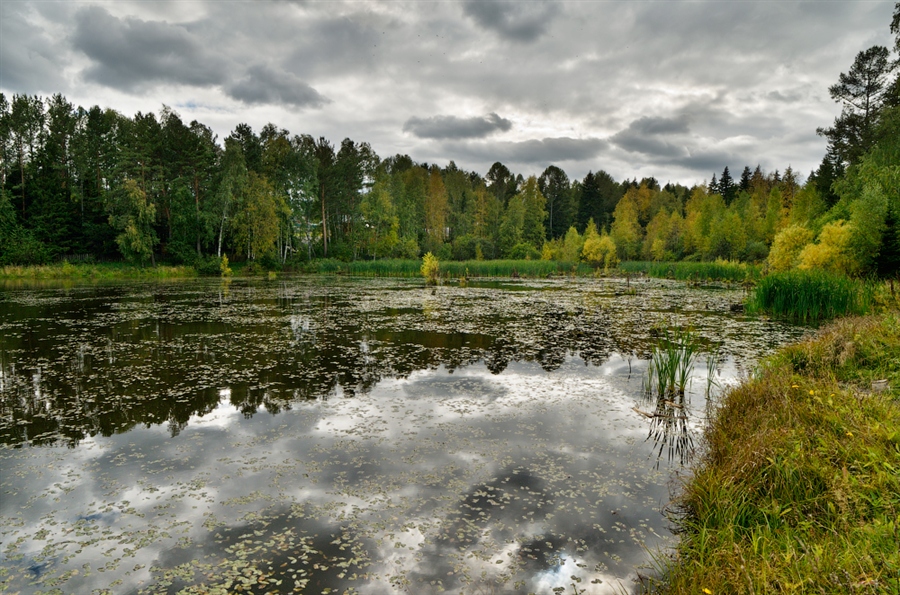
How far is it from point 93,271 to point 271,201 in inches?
539

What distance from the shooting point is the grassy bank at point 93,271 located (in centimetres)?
3164

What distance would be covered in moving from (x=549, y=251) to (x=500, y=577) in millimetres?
48971

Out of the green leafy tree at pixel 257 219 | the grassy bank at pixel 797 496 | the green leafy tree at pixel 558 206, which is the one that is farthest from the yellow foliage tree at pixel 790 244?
the green leafy tree at pixel 558 206

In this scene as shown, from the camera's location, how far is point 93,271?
1319 inches

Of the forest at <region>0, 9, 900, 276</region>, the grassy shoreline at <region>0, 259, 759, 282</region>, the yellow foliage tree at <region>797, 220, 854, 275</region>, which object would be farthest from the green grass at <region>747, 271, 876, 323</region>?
the grassy shoreline at <region>0, 259, 759, 282</region>

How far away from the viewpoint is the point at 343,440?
525 centimetres

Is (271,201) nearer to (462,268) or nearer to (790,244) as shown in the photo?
(462,268)

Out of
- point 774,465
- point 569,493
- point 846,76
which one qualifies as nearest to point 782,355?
point 774,465

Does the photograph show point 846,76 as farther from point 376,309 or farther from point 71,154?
point 71,154

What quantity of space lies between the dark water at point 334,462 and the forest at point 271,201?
18238 mm

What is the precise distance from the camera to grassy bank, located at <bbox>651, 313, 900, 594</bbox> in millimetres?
2535

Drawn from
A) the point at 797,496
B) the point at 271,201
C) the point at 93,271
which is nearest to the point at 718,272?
the point at 797,496

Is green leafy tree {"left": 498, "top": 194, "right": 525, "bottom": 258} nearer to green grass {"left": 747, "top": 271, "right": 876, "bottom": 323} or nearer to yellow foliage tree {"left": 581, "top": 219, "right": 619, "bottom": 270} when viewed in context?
yellow foliage tree {"left": 581, "top": 219, "right": 619, "bottom": 270}

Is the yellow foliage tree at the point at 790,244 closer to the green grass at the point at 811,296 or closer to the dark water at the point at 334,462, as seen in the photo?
the green grass at the point at 811,296
